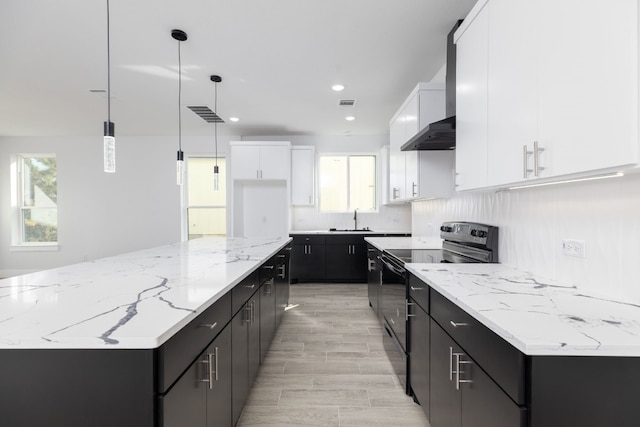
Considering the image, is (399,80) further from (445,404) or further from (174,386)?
(174,386)

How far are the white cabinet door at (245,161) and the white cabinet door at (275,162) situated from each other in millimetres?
88

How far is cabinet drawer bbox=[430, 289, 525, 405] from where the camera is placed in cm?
89

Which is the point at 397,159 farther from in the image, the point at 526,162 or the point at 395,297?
the point at 526,162

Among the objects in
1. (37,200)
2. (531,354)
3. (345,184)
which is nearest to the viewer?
(531,354)

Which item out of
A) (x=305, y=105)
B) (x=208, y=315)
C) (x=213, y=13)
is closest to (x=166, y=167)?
(x=305, y=105)

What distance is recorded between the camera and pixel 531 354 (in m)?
0.83

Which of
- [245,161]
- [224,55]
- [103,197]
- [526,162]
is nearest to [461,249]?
[526,162]

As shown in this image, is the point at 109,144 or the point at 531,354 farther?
the point at 109,144

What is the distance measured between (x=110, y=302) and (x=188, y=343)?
0.34 metres

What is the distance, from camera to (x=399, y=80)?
11.7 feet

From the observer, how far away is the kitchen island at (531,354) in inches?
33.1

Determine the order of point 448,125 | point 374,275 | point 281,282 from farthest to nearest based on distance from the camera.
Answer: point 374,275
point 281,282
point 448,125

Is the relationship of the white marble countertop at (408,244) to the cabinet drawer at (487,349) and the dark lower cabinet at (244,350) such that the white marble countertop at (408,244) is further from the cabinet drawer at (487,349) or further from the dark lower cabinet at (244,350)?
the cabinet drawer at (487,349)

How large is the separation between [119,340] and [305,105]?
4.02 m
